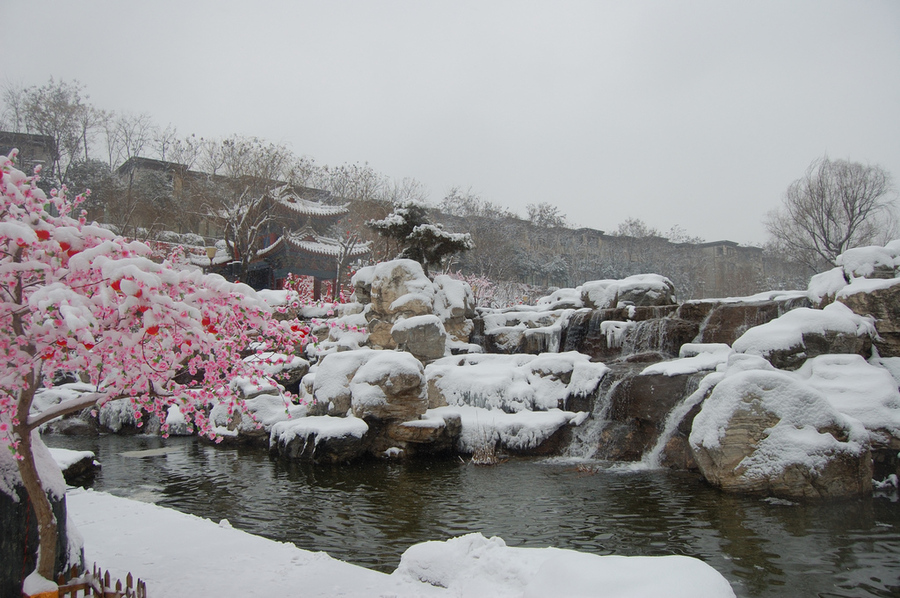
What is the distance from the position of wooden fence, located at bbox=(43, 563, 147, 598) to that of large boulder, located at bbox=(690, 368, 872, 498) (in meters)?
7.86

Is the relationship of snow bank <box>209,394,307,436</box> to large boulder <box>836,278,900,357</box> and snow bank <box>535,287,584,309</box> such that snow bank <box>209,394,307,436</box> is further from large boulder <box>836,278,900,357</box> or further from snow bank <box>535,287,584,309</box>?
large boulder <box>836,278,900,357</box>

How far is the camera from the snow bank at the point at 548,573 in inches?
129

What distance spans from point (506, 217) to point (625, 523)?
112 ft

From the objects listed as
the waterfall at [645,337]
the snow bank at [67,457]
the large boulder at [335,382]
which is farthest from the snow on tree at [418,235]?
the snow bank at [67,457]

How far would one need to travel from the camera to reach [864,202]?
2666 cm

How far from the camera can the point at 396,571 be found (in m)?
4.56

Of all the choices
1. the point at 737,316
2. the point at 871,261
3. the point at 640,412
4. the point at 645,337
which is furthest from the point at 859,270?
the point at 640,412

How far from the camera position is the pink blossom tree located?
9.36 feet

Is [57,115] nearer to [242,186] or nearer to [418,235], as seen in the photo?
[242,186]

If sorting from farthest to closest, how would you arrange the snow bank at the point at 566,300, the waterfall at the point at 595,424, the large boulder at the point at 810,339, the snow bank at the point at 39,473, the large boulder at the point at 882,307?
the snow bank at the point at 566,300 → the waterfall at the point at 595,424 → the large boulder at the point at 882,307 → the large boulder at the point at 810,339 → the snow bank at the point at 39,473

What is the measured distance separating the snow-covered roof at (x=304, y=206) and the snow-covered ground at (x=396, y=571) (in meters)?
24.0

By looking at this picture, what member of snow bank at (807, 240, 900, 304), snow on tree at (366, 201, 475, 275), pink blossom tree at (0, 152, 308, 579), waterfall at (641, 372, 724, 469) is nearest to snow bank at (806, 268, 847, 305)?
snow bank at (807, 240, 900, 304)

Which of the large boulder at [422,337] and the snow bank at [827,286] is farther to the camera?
the large boulder at [422,337]

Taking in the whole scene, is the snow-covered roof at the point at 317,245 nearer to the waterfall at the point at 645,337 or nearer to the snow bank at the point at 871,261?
the waterfall at the point at 645,337
